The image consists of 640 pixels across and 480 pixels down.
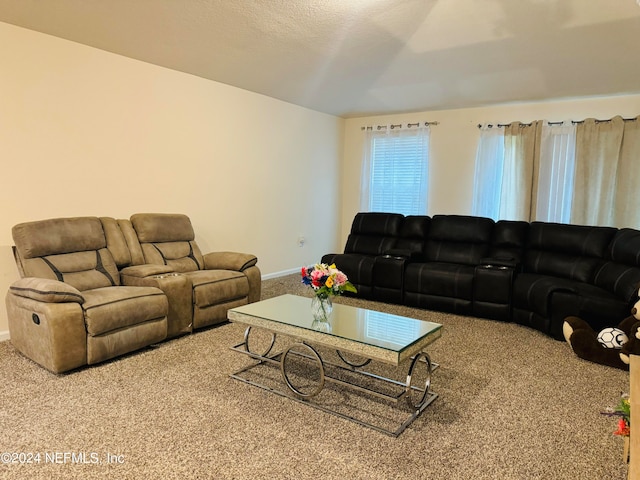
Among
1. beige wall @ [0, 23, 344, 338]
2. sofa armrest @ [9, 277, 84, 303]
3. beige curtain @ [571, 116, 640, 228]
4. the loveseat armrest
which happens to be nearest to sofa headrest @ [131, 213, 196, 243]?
beige wall @ [0, 23, 344, 338]

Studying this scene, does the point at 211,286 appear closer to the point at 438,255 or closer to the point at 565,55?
the point at 438,255

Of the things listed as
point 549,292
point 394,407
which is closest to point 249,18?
point 394,407

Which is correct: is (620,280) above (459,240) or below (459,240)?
below

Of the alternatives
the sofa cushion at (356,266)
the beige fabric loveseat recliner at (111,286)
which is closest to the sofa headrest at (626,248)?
the sofa cushion at (356,266)

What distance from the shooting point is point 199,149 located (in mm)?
4727

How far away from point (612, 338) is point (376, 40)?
309cm

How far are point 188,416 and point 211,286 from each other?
151 centimetres

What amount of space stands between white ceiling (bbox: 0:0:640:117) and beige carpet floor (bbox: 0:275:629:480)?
2609 mm

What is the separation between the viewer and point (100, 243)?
11.5 ft

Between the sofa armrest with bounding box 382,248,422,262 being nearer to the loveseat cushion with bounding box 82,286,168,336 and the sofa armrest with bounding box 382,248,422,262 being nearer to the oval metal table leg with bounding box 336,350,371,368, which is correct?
the oval metal table leg with bounding box 336,350,371,368

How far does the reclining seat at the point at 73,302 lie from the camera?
2.70 metres

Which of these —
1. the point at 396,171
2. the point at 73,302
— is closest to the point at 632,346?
the point at 73,302

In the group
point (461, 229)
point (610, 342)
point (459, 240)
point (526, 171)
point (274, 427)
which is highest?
point (526, 171)

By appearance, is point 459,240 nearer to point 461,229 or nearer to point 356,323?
point 461,229
